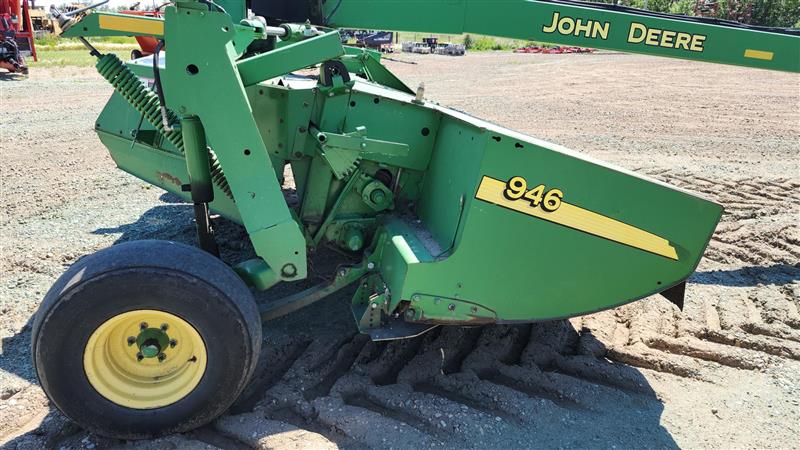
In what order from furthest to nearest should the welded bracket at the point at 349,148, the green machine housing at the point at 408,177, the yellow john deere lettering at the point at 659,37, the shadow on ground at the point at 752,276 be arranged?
the shadow on ground at the point at 752,276, the yellow john deere lettering at the point at 659,37, the welded bracket at the point at 349,148, the green machine housing at the point at 408,177

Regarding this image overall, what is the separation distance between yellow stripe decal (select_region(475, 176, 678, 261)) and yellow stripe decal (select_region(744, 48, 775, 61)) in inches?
74.7

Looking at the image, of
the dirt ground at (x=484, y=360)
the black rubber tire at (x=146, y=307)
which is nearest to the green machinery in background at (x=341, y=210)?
the black rubber tire at (x=146, y=307)

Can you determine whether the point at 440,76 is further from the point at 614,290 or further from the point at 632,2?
the point at 632,2

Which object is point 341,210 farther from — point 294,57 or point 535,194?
point 535,194

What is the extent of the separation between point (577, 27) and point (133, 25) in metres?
2.58

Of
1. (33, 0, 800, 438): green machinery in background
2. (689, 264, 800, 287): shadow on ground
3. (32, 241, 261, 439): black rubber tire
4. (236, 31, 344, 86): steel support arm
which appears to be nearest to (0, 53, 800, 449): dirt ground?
(689, 264, 800, 287): shadow on ground

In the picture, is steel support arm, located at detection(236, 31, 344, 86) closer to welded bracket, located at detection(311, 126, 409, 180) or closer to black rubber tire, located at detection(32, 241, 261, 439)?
welded bracket, located at detection(311, 126, 409, 180)

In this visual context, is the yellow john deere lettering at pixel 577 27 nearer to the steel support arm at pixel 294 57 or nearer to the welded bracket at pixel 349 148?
the welded bracket at pixel 349 148

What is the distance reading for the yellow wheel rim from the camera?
241 centimetres

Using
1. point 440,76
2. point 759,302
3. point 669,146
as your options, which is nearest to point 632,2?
point 440,76

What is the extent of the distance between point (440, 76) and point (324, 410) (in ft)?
53.8

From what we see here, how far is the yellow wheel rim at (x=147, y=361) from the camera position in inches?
95.0

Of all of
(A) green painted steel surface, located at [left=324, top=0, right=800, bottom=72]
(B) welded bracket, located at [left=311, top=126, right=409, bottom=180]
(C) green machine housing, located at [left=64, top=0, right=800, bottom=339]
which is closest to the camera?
(C) green machine housing, located at [left=64, top=0, right=800, bottom=339]

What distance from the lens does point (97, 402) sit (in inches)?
94.5
